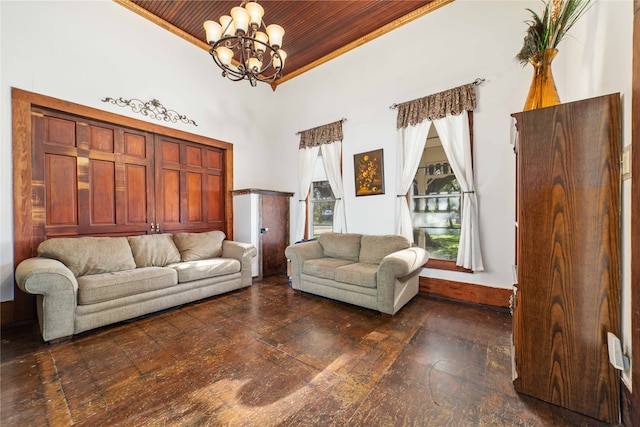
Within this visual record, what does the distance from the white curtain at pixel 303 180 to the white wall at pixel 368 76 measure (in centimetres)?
65

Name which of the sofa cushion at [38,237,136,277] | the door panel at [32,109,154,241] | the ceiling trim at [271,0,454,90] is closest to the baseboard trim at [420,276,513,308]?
the ceiling trim at [271,0,454,90]

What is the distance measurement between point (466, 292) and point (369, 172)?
2.09m

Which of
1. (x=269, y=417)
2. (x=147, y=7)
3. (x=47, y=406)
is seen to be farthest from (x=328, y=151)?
(x=47, y=406)

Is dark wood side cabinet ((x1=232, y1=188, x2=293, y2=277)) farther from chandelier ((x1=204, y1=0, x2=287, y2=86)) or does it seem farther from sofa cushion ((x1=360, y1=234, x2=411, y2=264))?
chandelier ((x1=204, y1=0, x2=287, y2=86))

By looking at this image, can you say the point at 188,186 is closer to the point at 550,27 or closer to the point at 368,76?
the point at 368,76

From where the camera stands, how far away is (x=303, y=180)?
460 centimetres

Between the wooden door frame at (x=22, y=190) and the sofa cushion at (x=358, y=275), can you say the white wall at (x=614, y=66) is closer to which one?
the sofa cushion at (x=358, y=275)

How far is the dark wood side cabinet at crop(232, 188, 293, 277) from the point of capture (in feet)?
13.5

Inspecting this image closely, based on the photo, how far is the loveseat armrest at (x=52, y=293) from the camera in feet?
6.41

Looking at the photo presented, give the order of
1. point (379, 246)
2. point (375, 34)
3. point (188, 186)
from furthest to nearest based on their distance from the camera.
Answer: point (188, 186), point (375, 34), point (379, 246)

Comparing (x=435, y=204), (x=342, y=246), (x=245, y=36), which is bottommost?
(x=342, y=246)

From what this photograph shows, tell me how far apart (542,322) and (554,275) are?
0.92ft

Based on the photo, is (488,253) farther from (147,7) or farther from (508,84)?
(147,7)

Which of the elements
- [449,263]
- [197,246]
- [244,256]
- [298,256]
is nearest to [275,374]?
[298,256]
